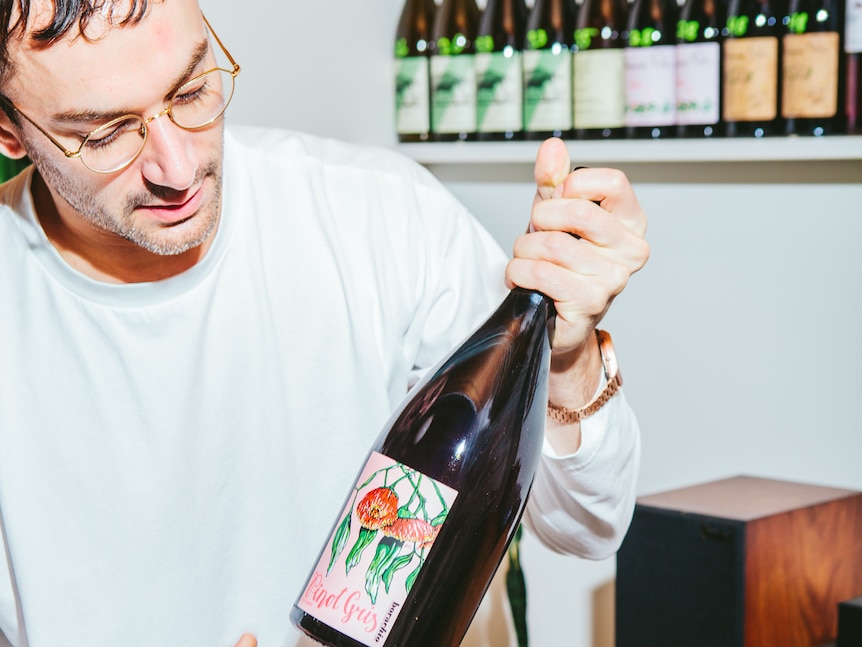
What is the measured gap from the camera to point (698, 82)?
1.62m

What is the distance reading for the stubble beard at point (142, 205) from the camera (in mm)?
883

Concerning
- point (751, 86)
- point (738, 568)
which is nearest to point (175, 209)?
point (738, 568)

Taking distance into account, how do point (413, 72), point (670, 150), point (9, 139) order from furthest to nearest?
1. point (413, 72)
2. point (670, 150)
3. point (9, 139)

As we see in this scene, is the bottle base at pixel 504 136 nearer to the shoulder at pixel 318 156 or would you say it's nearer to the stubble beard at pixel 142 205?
the shoulder at pixel 318 156

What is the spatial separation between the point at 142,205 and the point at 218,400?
0.23 metres

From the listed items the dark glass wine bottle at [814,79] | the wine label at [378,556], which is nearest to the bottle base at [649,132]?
the dark glass wine bottle at [814,79]

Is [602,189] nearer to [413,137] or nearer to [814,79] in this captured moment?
[814,79]

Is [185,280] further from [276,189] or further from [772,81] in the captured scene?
[772,81]

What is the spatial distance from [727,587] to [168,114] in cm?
103

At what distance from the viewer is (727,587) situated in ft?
4.62

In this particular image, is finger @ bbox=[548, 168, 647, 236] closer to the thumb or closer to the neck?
the thumb

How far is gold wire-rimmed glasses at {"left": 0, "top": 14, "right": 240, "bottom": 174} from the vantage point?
852 millimetres

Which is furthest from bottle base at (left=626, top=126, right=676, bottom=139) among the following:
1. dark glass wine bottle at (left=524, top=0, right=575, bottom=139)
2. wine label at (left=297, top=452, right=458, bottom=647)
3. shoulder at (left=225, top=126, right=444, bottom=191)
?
wine label at (left=297, top=452, right=458, bottom=647)

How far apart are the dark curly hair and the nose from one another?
3.4 inches
